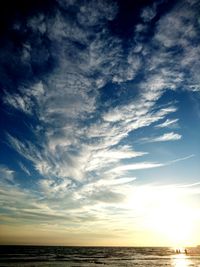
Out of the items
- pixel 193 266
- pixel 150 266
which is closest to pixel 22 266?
pixel 150 266

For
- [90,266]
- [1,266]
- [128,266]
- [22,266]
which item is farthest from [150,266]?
[1,266]

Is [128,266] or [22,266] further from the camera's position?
[128,266]

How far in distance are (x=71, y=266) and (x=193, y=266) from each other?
20.6 meters

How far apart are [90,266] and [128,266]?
6.34 meters

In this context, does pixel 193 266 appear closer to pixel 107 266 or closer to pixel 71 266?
pixel 107 266

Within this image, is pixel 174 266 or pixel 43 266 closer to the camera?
pixel 43 266

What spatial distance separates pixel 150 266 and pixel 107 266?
7.12 meters

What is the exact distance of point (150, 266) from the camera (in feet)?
141

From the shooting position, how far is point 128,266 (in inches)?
1706

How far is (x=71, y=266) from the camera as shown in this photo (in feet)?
140

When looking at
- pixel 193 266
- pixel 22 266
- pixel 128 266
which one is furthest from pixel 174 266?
pixel 22 266

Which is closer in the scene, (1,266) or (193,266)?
(1,266)

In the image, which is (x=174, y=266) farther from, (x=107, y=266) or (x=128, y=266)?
(x=107, y=266)

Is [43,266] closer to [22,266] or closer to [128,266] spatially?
[22,266]
